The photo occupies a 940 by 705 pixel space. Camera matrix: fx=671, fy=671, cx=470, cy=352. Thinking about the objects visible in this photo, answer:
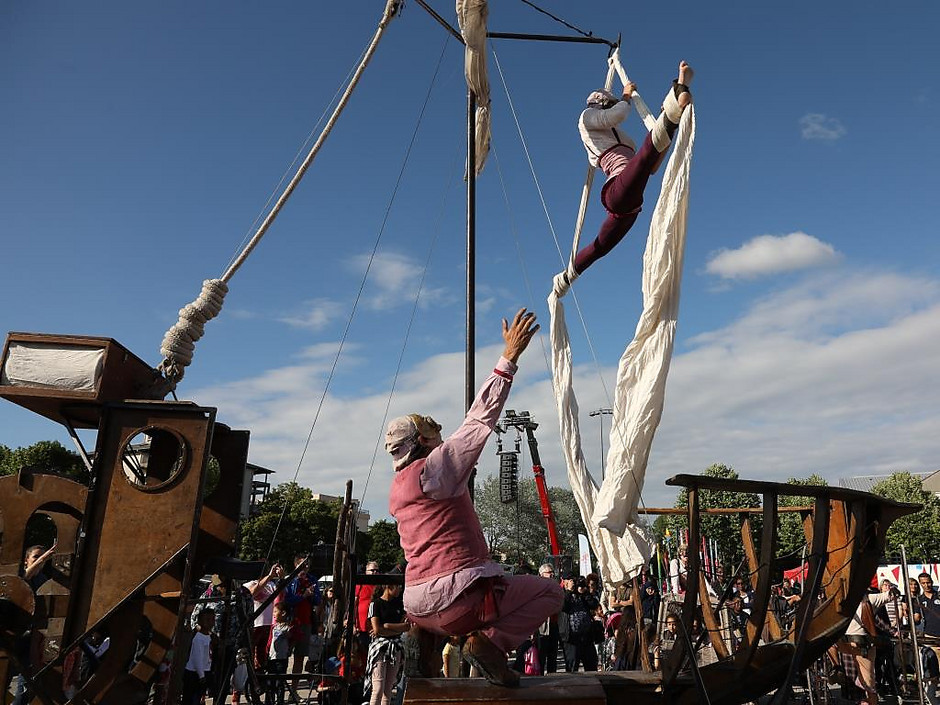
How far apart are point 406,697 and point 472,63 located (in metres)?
7.61

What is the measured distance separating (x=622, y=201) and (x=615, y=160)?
0.46 metres

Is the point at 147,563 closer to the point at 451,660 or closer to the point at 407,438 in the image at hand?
the point at 407,438

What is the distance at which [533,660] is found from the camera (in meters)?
8.82

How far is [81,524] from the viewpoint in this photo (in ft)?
10.3

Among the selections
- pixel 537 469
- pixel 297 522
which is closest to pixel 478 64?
pixel 537 469

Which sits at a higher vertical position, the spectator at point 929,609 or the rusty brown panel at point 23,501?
the rusty brown panel at point 23,501

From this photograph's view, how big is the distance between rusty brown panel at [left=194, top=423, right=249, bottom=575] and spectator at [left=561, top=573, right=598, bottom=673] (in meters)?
6.26

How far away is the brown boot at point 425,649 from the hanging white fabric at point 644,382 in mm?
2999

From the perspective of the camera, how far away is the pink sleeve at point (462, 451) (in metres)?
2.87

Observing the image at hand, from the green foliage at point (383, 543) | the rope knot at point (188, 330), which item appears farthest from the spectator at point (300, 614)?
the green foliage at point (383, 543)

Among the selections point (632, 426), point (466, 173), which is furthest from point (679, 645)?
point (466, 173)

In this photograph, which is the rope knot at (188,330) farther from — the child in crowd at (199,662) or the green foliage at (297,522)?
the green foliage at (297,522)

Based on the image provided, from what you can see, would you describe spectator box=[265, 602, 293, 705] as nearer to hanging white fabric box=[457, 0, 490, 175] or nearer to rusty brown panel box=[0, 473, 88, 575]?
rusty brown panel box=[0, 473, 88, 575]

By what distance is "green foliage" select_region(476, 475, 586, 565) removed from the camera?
52344 mm
